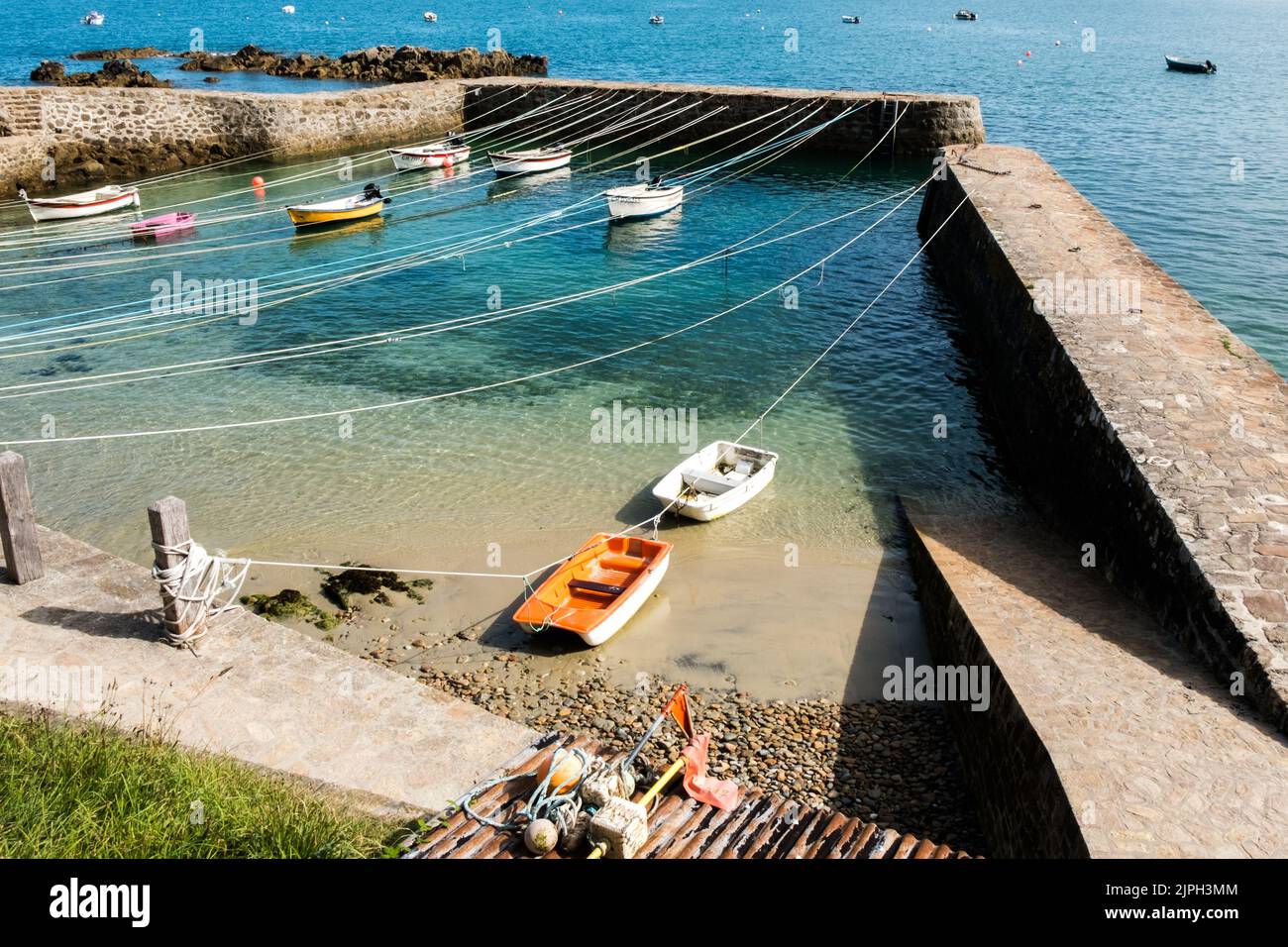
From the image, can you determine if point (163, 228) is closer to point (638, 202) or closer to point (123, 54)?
point (638, 202)

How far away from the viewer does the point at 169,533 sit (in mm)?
8359

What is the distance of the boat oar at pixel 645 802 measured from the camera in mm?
6043

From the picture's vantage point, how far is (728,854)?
6242mm

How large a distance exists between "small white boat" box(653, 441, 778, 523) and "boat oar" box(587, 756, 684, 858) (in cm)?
682

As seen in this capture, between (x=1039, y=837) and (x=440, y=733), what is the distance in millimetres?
4518

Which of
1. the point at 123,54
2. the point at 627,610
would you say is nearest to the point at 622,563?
the point at 627,610

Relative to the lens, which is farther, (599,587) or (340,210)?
(340,210)

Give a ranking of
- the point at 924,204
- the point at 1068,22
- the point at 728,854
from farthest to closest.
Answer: the point at 1068,22 → the point at 924,204 → the point at 728,854

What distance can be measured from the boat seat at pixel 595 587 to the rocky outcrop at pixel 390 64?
130ft

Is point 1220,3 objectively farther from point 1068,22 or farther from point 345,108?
point 345,108

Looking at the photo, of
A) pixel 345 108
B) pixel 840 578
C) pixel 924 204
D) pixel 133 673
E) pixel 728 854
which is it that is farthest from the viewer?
pixel 345 108

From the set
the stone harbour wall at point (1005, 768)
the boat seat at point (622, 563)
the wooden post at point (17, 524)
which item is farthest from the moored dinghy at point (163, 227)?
the stone harbour wall at point (1005, 768)

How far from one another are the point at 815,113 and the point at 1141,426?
88.2ft
